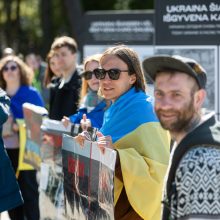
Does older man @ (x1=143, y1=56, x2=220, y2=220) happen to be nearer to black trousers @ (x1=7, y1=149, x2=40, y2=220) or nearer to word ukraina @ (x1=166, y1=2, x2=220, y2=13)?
word ukraina @ (x1=166, y1=2, x2=220, y2=13)

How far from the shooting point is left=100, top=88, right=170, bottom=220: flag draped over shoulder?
4.21 meters

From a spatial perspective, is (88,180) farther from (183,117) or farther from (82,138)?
(183,117)

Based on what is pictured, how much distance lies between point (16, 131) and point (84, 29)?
130 inches

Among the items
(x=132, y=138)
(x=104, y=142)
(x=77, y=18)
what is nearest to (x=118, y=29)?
(x=77, y=18)

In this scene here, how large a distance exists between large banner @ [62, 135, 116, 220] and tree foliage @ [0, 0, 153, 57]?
896 inches

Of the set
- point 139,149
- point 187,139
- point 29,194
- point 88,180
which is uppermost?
point 187,139

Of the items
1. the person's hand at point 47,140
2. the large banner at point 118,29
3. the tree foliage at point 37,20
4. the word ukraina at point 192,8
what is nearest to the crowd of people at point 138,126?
the person's hand at point 47,140

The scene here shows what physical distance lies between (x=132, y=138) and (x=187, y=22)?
2.71m

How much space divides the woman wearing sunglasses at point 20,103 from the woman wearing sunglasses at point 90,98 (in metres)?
1.72

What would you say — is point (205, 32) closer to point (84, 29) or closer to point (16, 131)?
point (16, 131)

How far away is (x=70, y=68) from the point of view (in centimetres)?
754

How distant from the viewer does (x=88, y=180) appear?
14.7ft

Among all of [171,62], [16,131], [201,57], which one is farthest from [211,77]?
[171,62]

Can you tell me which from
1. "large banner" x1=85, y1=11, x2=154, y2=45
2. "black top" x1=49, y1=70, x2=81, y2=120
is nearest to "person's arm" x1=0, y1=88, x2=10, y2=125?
"black top" x1=49, y1=70, x2=81, y2=120
